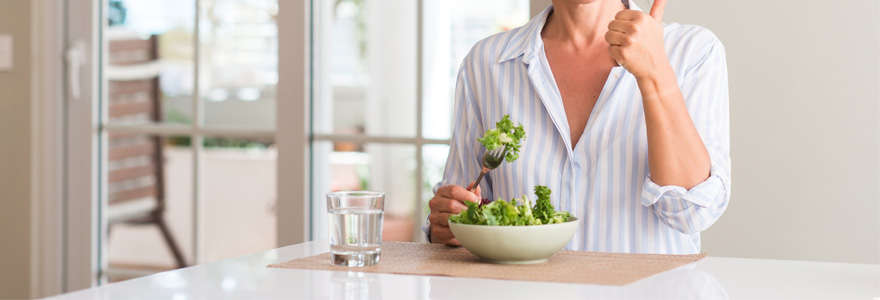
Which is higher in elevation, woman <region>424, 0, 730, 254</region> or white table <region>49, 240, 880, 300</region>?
woman <region>424, 0, 730, 254</region>

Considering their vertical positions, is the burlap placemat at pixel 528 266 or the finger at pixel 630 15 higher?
the finger at pixel 630 15

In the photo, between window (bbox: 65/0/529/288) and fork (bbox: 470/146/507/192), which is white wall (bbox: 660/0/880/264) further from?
fork (bbox: 470/146/507/192)

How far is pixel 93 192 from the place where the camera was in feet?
9.56

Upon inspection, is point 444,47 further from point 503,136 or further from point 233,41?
point 503,136

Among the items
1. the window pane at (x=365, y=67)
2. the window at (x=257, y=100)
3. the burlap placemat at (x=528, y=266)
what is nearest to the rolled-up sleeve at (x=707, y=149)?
the burlap placemat at (x=528, y=266)

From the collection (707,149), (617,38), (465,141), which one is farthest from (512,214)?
(465,141)

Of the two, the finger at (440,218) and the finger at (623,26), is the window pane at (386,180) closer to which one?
the finger at (440,218)

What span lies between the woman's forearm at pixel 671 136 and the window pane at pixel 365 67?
135 cm

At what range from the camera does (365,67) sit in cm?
263

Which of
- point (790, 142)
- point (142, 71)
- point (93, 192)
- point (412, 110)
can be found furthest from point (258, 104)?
point (790, 142)

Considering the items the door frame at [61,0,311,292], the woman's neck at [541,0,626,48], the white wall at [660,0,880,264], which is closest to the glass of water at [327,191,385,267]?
the woman's neck at [541,0,626,48]

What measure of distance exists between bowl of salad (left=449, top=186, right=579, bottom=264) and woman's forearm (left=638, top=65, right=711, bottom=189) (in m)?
0.23

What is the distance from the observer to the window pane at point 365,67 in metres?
2.52

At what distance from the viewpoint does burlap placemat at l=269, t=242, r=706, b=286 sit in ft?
3.15
